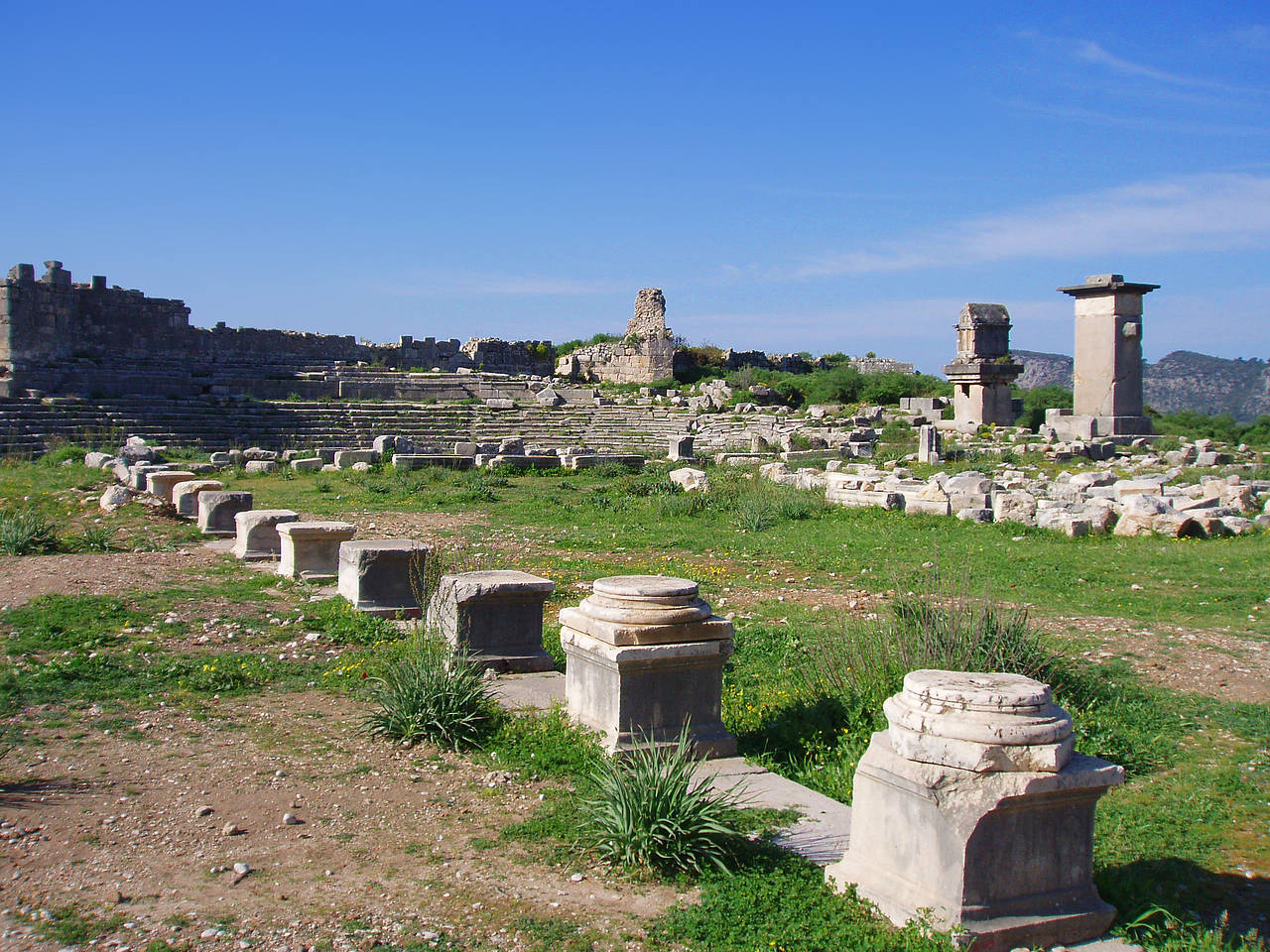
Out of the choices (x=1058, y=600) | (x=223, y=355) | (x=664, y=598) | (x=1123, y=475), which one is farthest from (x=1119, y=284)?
(x=223, y=355)

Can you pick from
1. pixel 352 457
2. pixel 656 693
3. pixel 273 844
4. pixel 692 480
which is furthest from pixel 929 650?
pixel 352 457

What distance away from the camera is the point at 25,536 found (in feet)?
37.1

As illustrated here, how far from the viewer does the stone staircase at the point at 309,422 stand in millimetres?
24609

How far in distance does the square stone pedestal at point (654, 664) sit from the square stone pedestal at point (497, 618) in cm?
165

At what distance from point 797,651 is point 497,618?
2041mm

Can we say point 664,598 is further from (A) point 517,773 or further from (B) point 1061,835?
(B) point 1061,835

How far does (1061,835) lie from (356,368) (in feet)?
107

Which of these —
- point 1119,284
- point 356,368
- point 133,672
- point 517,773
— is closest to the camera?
point 517,773

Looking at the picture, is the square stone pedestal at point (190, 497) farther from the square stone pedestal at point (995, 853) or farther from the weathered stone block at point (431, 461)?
the square stone pedestal at point (995, 853)

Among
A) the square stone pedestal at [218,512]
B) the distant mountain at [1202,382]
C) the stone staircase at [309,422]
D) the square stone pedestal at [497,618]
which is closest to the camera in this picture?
the square stone pedestal at [497,618]

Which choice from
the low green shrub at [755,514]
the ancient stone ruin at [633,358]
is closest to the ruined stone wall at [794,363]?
the ancient stone ruin at [633,358]

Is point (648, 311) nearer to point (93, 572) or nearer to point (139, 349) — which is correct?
point (139, 349)

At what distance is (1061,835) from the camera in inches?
143

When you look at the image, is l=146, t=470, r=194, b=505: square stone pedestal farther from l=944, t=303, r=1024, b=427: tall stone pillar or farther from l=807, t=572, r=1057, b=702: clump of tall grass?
l=944, t=303, r=1024, b=427: tall stone pillar
